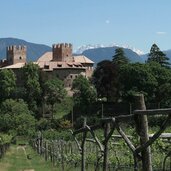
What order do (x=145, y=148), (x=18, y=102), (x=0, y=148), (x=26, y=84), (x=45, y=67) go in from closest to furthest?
(x=145, y=148) < (x=0, y=148) < (x=18, y=102) < (x=26, y=84) < (x=45, y=67)

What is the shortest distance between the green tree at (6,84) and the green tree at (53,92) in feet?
26.1

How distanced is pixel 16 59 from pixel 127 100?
60.2 meters

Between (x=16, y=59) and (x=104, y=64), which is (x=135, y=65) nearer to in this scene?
(x=104, y=64)

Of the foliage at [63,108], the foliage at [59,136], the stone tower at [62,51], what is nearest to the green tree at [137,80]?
the foliage at [63,108]

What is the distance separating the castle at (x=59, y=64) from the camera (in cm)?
12825

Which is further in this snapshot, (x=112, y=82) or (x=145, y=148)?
(x=112, y=82)

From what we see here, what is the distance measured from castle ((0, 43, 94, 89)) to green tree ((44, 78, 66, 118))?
10.1 meters

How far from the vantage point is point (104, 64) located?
96188 mm

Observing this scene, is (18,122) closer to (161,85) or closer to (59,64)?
(161,85)

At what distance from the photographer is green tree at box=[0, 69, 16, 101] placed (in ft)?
373

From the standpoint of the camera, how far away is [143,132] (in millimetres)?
7621

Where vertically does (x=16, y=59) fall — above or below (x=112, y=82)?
above

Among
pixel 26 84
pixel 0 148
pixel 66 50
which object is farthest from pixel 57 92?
pixel 0 148

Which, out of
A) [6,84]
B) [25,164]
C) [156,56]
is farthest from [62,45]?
[25,164]
